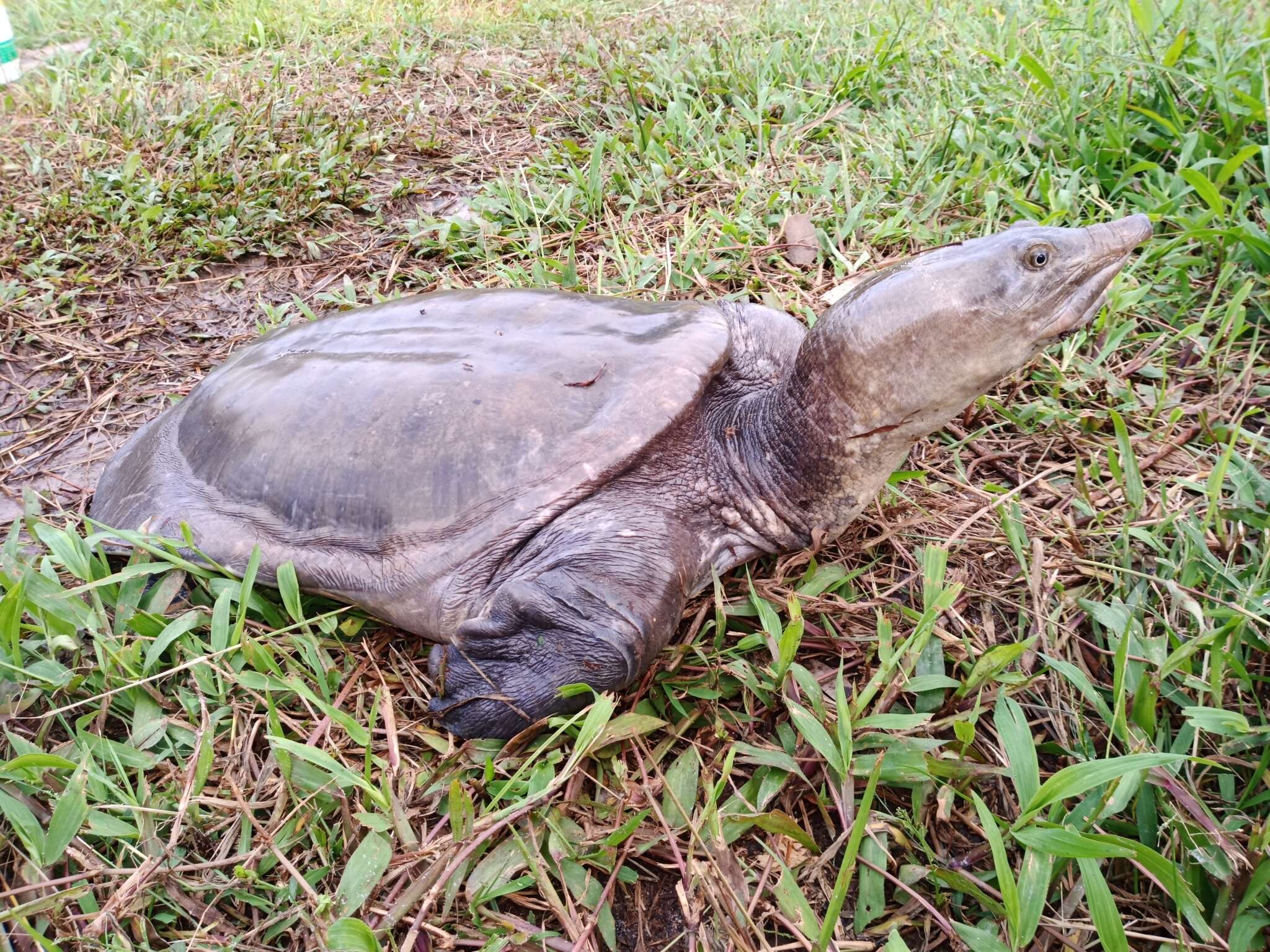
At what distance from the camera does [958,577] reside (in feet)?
6.06

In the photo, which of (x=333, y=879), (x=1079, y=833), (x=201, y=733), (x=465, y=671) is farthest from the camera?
(x=465, y=671)

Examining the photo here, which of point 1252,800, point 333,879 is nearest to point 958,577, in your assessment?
point 1252,800

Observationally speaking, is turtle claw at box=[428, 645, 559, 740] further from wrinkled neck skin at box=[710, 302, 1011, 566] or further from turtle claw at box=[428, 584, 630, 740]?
wrinkled neck skin at box=[710, 302, 1011, 566]

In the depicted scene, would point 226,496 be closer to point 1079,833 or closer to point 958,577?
point 958,577

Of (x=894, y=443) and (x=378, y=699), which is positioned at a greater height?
(x=894, y=443)

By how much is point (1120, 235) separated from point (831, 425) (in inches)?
28.4

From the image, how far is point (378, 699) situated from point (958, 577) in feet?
4.36

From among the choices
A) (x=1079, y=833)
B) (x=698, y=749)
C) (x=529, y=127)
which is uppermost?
(x=529, y=127)

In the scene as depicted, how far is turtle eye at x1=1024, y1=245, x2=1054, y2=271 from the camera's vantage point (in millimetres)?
1636

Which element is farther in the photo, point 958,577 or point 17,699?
point 958,577

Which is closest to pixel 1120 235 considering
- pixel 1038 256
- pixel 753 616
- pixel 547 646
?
pixel 1038 256

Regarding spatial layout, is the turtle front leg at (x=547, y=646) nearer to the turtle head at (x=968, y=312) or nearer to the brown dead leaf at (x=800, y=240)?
the turtle head at (x=968, y=312)

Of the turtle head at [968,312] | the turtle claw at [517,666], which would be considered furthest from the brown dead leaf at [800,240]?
the turtle claw at [517,666]

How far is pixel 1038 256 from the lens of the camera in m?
1.64
